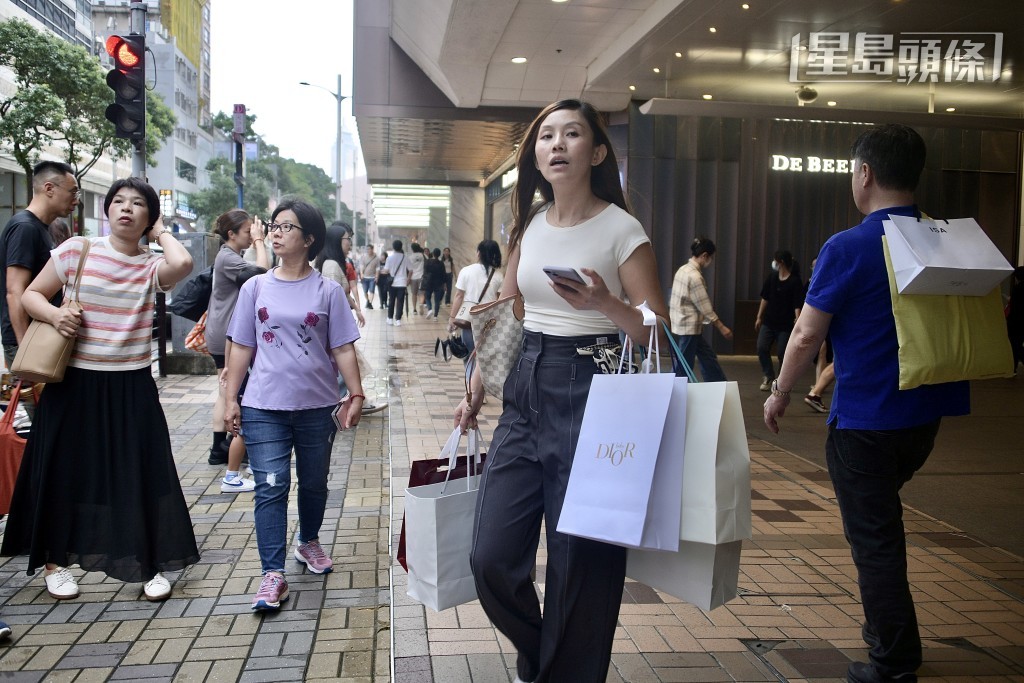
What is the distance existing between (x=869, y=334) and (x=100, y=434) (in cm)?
318

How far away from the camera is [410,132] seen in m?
19.8

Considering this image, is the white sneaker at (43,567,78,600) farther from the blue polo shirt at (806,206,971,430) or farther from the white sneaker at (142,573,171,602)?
the blue polo shirt at (806,206,971,430)

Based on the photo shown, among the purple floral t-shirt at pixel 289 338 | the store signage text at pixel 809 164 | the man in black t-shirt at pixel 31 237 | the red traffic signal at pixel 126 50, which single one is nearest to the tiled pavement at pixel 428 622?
the purple floral t-shirt at pixel 289 338

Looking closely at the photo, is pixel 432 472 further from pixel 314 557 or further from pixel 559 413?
pixel 314 557

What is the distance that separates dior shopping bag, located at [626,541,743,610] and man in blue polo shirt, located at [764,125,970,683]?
0.85 m

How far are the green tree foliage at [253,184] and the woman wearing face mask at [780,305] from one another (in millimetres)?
33191

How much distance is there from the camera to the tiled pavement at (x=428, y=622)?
138 inches

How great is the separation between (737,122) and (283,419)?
12245 millimetres

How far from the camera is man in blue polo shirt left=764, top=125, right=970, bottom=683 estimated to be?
3.13 meters

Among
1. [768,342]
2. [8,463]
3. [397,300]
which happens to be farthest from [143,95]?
[397,300]

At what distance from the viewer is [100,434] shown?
4184mm

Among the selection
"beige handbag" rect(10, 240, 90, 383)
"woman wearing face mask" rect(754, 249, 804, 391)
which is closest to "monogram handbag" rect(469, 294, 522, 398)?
"beige handbag" rect(10, 240, 90, 383)

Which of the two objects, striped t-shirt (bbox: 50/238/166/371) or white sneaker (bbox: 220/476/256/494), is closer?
striped t-shirt (bbox: 50/238/166/371)

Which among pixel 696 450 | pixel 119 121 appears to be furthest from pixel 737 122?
pixel 696 450
